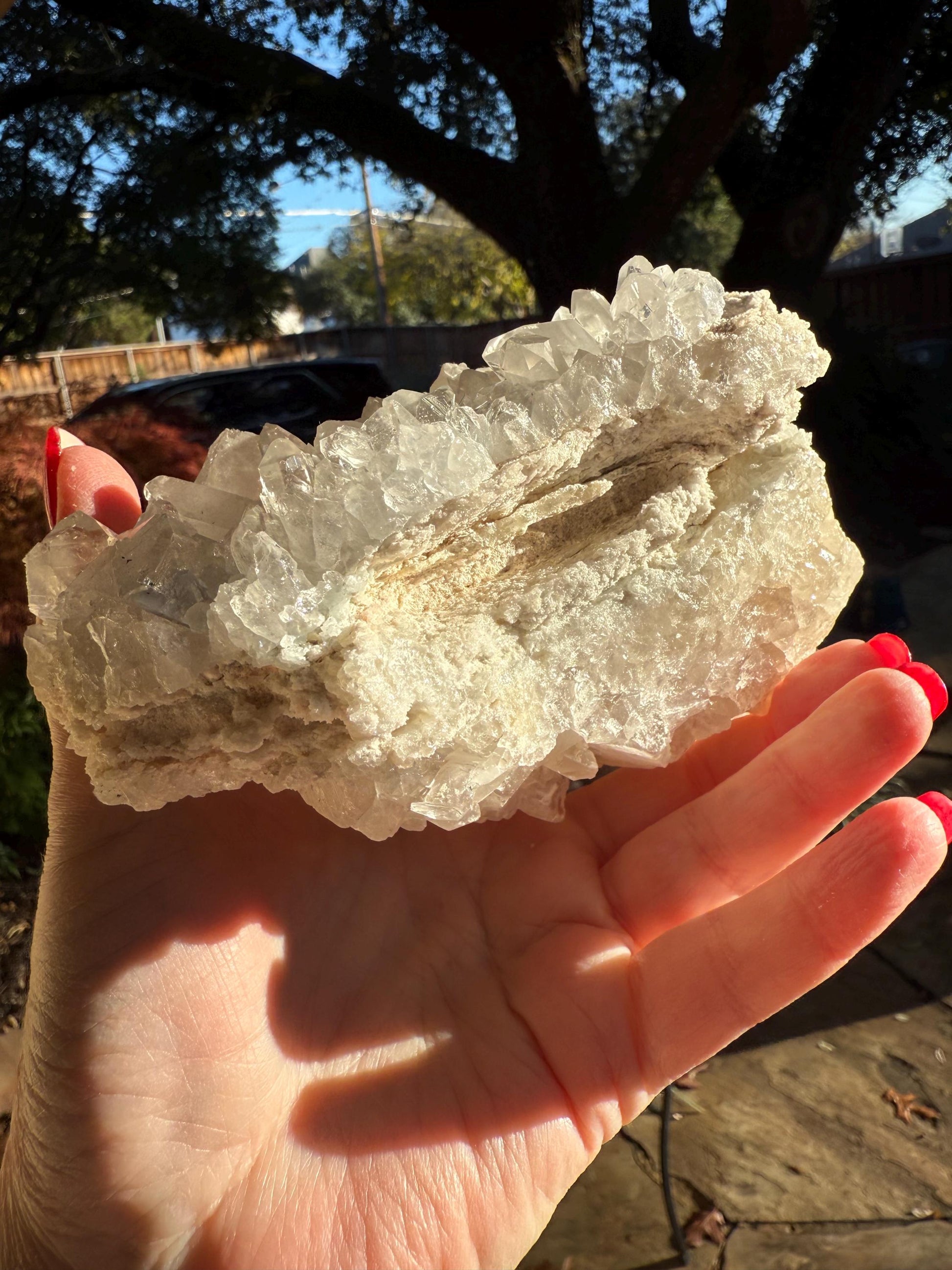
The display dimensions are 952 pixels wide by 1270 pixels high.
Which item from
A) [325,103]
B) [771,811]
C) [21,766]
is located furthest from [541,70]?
[771,811]

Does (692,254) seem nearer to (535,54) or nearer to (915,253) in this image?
(915,253)

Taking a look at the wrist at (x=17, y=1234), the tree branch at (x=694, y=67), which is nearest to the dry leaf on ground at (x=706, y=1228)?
the wrist at (x=17, y=1234)

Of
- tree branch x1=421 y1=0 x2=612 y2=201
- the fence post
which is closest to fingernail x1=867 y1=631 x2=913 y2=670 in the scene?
the fence post

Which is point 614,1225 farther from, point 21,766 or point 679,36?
point 679,36

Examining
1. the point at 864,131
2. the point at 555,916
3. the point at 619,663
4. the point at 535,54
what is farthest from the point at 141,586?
the point at 864,131

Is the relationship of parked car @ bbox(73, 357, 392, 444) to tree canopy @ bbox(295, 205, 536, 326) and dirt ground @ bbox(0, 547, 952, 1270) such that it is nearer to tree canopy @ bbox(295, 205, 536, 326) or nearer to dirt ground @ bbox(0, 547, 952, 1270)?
dirt ground @ bbox(0, 547, 952, 1270)
